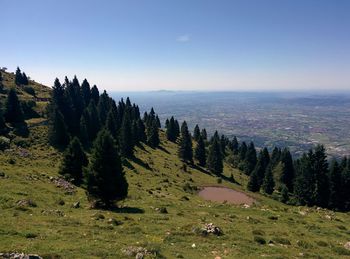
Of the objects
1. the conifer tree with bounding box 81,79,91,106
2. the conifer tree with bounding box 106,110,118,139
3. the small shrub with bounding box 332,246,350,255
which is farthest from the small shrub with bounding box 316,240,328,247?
the conifer tree with bounding box 81,79,91,106

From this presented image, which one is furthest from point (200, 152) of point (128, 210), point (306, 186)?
point (128, 210)

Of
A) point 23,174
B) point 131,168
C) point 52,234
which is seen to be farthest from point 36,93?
point 52,234

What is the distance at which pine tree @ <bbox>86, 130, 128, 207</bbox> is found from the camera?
36.2 meters

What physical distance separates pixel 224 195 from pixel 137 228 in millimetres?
43533

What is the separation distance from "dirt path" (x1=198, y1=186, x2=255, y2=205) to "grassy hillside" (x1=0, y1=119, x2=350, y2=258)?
13227 millimetres

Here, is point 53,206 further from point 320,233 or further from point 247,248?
point 320,233

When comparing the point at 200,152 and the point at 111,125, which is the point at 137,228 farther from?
the point at 200,152

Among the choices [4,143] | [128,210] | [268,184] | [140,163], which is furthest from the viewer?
[268,184]

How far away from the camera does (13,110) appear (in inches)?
3287

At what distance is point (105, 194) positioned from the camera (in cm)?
3644

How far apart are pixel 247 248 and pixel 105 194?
18.9m

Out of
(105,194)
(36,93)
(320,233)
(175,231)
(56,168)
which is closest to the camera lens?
(175,231)

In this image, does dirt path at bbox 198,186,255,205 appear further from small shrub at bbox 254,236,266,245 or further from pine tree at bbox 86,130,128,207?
small shrub at bbox 254,236,266,245

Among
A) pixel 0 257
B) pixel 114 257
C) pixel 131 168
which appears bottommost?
pixel 131 168
